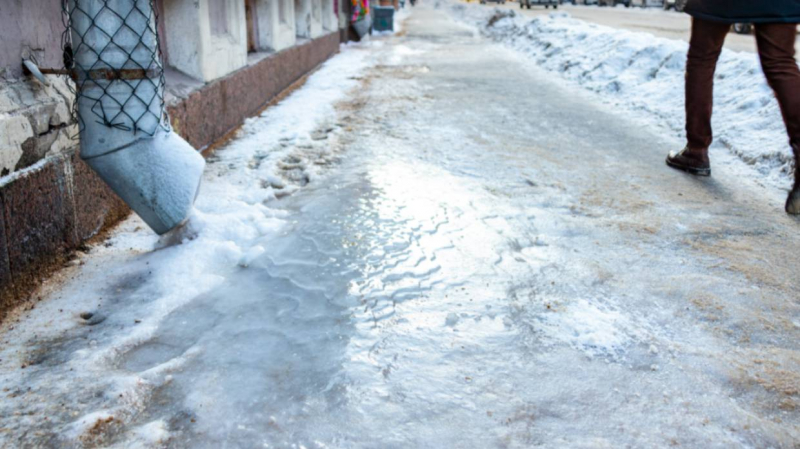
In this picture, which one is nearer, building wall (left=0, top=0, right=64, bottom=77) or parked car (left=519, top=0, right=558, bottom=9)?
building wall (left=0, top=0, right=64, bottom=77)

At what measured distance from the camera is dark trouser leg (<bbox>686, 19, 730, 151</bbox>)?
11.1 ft

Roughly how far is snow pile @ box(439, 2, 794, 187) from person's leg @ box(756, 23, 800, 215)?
18.2 inches

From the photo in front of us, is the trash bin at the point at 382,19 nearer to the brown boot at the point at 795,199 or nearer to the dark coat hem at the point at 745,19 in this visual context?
the dark coat hem at the point at 745,19

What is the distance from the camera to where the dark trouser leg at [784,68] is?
3.00 m

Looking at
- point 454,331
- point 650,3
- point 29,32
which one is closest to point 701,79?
point 454,331

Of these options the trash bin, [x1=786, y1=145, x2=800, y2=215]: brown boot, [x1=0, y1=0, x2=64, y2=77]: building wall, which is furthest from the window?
the trash bin

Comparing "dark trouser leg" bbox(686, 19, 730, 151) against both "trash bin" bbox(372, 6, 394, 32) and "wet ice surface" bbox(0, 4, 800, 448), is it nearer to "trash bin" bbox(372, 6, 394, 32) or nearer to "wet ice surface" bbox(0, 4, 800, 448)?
"wet ice surface" bbox(0, 4, 800, 448)

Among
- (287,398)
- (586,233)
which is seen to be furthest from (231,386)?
(586,233)

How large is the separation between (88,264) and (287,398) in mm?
1158

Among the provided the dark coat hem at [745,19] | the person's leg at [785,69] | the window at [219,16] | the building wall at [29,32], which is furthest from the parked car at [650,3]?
the building wall at [29,32]

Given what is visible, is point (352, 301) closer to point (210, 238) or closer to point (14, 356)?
point (210, 238)

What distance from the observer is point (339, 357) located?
5.76 ft

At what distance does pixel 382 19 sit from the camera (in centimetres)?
1586

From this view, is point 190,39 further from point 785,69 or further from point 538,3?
point 538,3
